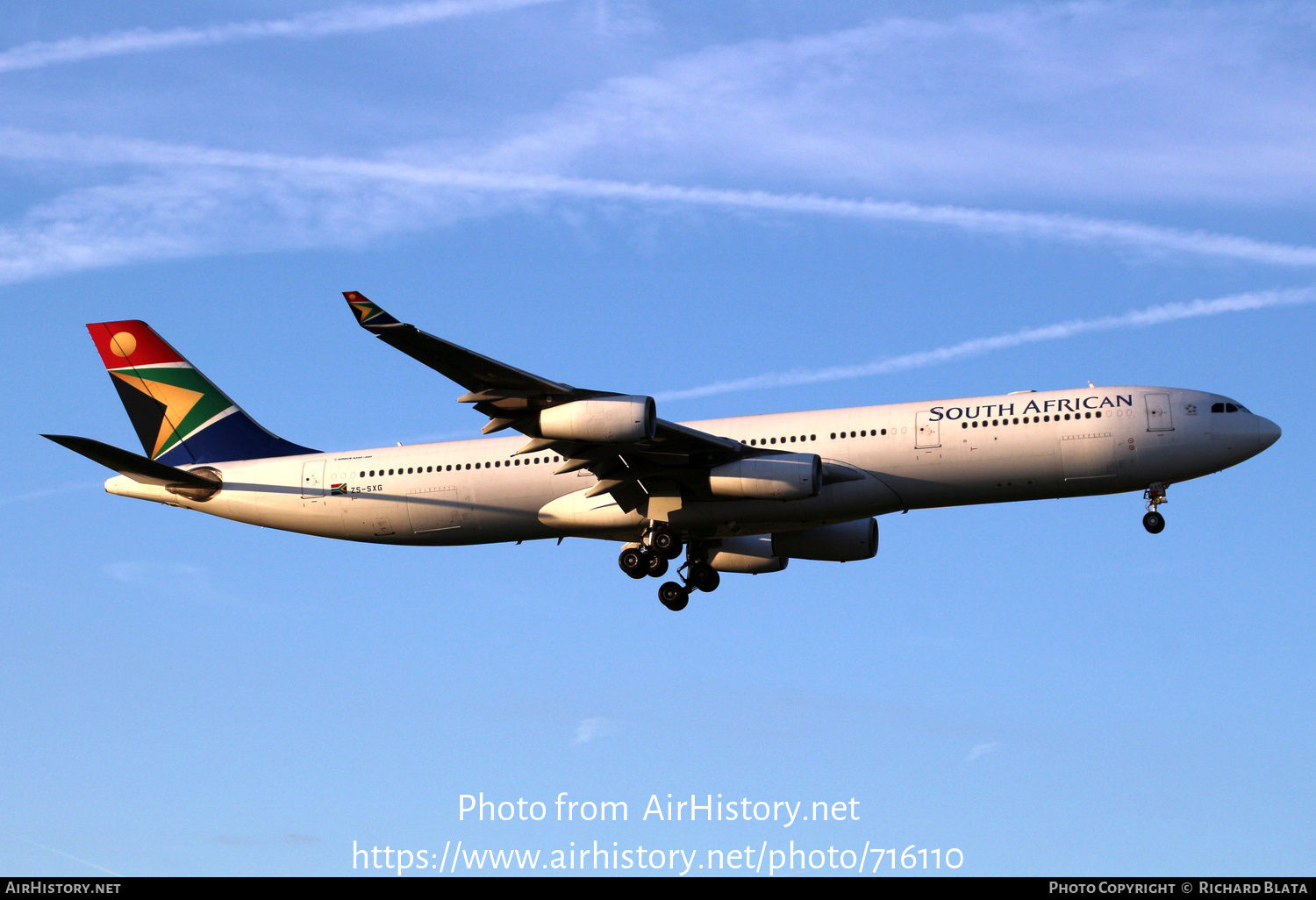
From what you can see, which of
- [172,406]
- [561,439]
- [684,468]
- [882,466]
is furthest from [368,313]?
[172,406]

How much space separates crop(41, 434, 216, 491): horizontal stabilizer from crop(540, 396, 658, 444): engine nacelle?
12.9 m

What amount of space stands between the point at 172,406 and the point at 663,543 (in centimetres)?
1788

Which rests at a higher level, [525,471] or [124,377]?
[124,377]

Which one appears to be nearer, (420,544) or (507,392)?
(507,392)

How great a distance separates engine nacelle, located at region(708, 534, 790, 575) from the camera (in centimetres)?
4444

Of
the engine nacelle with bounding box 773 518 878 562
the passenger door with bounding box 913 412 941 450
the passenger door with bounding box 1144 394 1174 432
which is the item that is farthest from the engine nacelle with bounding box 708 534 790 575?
the passenger door with bounding box 1144 394 1174 432

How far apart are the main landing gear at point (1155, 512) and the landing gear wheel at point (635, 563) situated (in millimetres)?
13717

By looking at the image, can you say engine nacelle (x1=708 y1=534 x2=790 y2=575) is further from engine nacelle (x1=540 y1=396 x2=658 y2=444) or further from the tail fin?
the tail fin
